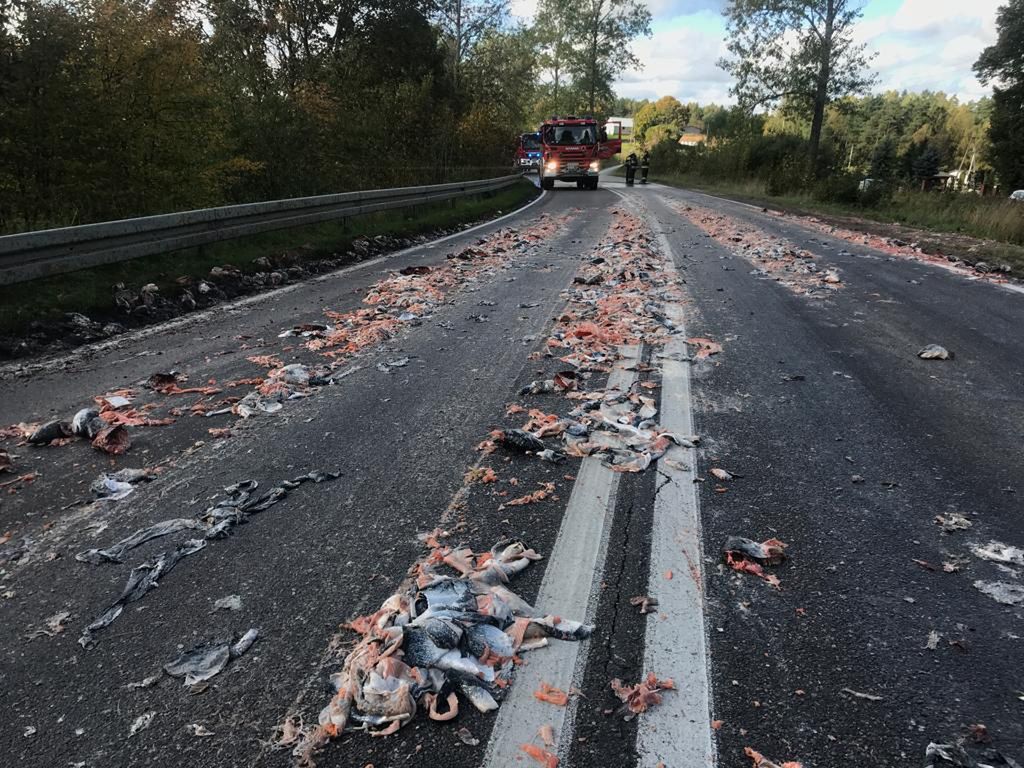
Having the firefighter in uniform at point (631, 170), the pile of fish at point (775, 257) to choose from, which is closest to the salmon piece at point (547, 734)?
the pile of fish at point (775, 257)

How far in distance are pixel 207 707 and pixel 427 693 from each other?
63cm

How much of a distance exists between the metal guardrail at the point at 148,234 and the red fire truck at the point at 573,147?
779 inches

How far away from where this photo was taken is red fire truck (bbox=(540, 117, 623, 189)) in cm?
2953

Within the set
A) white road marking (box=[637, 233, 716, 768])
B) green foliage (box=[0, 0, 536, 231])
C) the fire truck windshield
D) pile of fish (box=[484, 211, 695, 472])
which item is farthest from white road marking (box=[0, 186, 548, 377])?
the fire truck windshield

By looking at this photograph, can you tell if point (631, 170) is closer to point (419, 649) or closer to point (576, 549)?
point (576, 549)

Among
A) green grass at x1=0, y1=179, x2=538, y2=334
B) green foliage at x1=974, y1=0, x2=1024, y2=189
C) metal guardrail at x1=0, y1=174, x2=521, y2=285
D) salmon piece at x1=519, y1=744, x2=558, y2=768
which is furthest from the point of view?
green foliage at x1=974, y1=0, x2=1024, y2=189

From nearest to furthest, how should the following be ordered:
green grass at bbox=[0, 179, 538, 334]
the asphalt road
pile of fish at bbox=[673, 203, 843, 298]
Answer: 1. the asphalt road
2. green grass at bbox=[0, 179, 538, 334]
3. pile of fish at bbox=[673, 203, 843, 298]

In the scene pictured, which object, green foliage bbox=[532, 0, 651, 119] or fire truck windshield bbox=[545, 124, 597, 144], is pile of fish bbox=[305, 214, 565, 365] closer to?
fire truck windshield bbox=[545, 124, 597, 144]

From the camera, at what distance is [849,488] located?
3.16m

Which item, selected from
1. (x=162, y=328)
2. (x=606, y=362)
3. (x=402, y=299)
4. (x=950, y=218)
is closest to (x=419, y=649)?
(x=606, y=362)

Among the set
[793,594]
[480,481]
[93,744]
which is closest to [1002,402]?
[793,594]

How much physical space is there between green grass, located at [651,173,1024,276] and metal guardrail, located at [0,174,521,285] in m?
10.3

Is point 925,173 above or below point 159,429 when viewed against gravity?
above

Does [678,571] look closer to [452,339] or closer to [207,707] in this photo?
[207,707]
